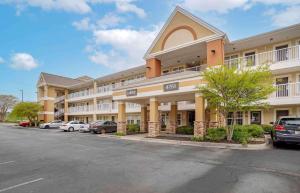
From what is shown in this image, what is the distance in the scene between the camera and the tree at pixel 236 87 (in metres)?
14.7

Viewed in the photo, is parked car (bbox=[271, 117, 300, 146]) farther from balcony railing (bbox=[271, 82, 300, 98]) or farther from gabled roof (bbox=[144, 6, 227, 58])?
gabled roof (bbox=[144, 6, 227, 58])

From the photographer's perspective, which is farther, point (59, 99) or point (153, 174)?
point (59, 99)

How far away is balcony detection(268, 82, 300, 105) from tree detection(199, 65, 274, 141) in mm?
4332

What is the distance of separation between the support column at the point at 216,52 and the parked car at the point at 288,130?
768 cm

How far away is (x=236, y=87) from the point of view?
1494 cm

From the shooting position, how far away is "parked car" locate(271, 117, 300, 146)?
12.6 meters

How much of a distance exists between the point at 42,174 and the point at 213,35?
16.8 meters

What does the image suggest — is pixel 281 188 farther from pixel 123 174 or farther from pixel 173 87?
pixel 173 87

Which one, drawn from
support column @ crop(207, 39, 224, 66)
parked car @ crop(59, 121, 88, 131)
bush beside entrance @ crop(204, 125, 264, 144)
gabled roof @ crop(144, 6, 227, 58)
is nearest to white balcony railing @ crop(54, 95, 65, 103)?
parked car @ crop(59, 121, 88, 131)

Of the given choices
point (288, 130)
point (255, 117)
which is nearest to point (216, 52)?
point (255, 117)

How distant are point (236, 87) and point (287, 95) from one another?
7.28 meters

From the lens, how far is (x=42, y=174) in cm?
798

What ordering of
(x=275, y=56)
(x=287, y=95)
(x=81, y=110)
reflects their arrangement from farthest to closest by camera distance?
1. (x=81, y=110)
2. (x=275, y=56)
3. (x=287, y=95)

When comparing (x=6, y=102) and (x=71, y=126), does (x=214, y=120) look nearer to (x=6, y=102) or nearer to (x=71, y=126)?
(x=71, y=126)
